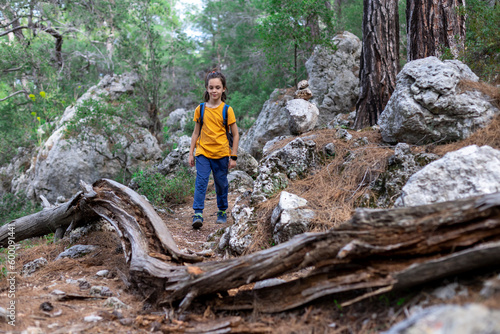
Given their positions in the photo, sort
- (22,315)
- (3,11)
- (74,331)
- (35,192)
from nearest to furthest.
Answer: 1. (74,331)
2. (22,315)
3. (35,192)
4. (3,11)

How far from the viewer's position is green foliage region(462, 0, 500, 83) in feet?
13.2

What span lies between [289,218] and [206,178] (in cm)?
212

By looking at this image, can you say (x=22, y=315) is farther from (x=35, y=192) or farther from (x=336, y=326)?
(x=35, y=192)

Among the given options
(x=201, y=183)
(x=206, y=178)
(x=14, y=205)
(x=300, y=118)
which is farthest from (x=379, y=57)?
(x=14, y=205)

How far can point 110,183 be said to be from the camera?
4.09 meters

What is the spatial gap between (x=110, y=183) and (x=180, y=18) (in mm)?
29377

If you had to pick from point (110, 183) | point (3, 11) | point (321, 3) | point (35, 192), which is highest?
point (3, 11)

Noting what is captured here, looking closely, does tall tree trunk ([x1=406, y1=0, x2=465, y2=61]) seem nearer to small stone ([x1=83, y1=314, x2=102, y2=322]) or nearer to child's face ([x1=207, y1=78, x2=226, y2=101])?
child's face ([x1=207, y1=78, x2=226, y2=101])

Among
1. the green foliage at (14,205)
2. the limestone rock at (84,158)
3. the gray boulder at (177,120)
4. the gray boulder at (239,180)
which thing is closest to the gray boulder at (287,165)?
the gray boulder at (239,180)

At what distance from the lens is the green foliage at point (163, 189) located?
6.83 metres

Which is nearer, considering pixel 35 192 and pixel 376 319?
pixel 376 319

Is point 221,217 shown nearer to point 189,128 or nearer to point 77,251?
point 77,251

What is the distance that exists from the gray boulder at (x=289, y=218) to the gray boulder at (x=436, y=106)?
1429mm

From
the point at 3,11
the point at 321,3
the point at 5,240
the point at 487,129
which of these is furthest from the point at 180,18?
the point at 487,129
